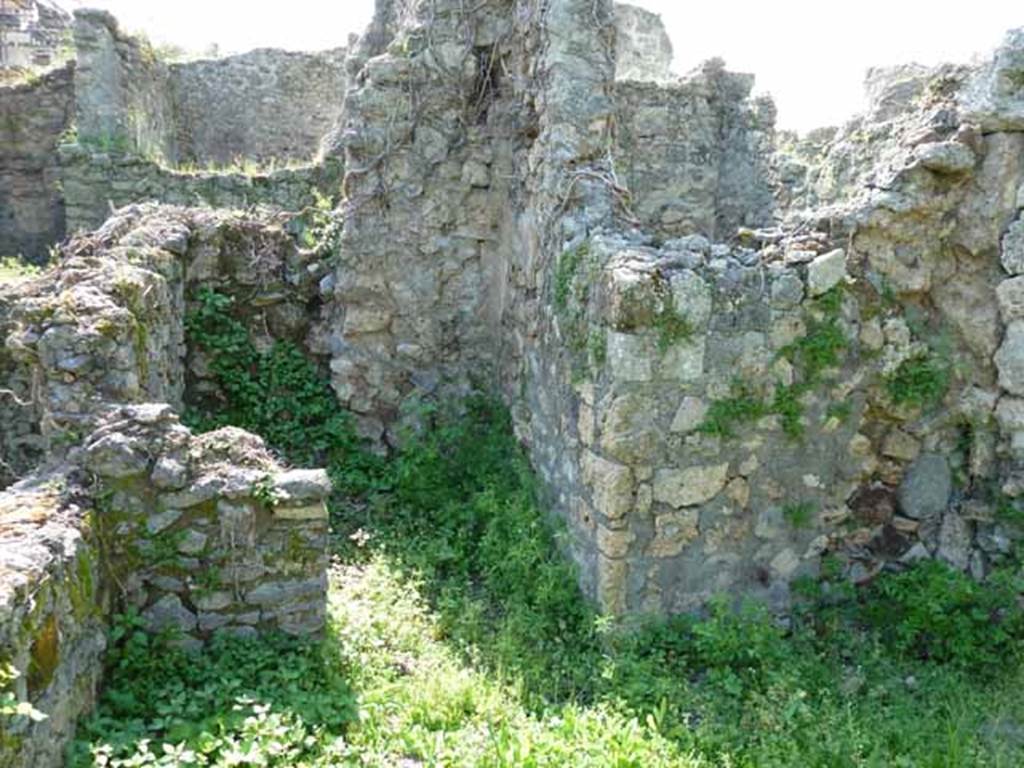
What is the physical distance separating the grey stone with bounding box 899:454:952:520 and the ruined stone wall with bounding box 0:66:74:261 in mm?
10507

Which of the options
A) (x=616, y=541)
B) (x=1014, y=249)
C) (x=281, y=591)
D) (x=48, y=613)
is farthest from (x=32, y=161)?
(x=1014, y=249)

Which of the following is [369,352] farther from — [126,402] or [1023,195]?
[1023,195]

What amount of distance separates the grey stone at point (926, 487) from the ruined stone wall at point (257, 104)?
36.8 ft

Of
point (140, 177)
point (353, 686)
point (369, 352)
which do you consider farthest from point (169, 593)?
point (140, 177)

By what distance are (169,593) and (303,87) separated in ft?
39.2

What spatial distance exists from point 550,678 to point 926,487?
2441 millimetres

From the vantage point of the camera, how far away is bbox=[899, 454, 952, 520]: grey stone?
5020mm

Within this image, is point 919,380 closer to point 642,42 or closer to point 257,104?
point 642,42

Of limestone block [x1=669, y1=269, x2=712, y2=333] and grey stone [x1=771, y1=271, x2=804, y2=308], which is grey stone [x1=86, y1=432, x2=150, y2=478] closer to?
limestone block [x1=669, y1=269, x2=712, y2=333]

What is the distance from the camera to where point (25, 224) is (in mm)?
11328

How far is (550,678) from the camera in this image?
4340mm

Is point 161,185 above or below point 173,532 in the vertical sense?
above

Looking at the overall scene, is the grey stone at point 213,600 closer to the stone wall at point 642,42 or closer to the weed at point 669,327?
the weed at point 669,327

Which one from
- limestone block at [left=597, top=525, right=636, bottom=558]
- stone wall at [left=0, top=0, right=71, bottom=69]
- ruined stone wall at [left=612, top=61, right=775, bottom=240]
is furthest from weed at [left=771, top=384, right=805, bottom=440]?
stone wall at [left=0, top=0, right=71, bottom=69]
